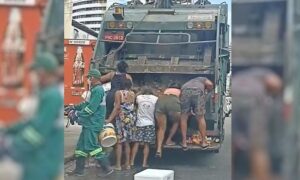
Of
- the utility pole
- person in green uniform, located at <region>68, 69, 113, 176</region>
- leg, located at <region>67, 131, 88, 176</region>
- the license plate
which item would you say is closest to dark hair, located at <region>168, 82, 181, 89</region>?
the license plate

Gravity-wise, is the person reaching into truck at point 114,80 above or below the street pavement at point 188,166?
above

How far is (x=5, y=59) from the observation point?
3021 mm

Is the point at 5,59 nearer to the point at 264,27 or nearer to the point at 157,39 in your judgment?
the point at 264,27

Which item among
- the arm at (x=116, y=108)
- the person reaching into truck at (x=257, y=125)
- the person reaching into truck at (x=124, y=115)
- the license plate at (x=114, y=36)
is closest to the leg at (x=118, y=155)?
the person reaching into truck at (x=124, y=115)

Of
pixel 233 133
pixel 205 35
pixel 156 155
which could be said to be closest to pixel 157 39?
pixel 205 35

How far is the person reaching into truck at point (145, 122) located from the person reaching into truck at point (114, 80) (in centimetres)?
35

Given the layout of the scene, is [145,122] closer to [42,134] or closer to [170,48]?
[170,48]

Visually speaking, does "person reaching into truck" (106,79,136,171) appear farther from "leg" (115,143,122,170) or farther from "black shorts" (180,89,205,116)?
"black shorts" (180,89,205,116)

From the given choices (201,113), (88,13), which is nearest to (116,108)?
(201,113)

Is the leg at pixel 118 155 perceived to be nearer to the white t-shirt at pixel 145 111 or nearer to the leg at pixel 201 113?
the white t-shirt at pixel 145 111

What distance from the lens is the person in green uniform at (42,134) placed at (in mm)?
2896

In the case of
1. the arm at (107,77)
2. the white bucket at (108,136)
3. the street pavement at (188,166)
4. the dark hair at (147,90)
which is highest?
the arm at (107,77)

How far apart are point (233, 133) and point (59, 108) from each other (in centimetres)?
90

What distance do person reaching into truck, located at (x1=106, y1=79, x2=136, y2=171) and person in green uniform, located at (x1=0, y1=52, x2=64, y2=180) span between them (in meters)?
6.02
